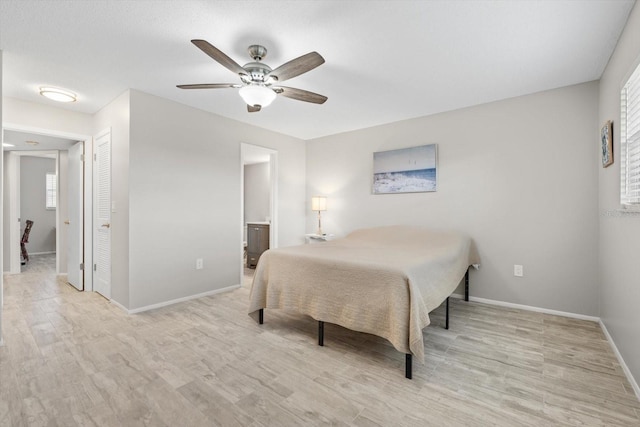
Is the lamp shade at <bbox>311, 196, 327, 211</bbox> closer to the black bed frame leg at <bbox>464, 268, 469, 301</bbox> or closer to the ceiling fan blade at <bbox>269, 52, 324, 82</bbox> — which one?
the black bed frame leg at <bbox>464, 268, 469, 301</bbox>

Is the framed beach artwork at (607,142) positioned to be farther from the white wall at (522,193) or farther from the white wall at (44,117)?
the white wall at (44,117)

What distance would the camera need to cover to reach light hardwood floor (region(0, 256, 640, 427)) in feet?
5.08

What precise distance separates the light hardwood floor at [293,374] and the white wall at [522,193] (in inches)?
18.2

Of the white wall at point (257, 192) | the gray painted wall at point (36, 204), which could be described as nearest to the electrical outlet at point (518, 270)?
the white wall at point (257, 192)

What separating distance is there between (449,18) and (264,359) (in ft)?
8.68

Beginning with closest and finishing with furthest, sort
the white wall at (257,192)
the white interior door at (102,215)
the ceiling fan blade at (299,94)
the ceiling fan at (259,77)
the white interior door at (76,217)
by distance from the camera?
the ceiling fan at (259,77) < the ceiling fan blade at (299,94) < the white interior door at (102,215) < the white interior door at (76,217) < the white wall at (257,192)

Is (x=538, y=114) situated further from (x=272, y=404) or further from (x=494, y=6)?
(x=272, y=404)

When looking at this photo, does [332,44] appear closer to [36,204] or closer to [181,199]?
[181,199]

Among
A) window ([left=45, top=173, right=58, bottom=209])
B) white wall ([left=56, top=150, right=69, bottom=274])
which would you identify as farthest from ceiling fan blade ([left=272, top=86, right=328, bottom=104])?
window ([left=45, top=173, right=58, bottom=209])

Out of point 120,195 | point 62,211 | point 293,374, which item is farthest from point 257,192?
point 293,374

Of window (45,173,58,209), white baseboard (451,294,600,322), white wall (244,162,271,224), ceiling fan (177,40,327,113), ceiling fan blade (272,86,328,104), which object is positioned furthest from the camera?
window (45,173,58,209)

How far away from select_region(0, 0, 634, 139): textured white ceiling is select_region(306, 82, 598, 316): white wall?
0.29m

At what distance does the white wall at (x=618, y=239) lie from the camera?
1.79 metres

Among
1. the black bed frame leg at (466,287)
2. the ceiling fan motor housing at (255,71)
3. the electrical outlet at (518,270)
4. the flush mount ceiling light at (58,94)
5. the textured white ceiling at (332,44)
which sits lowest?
the black bed frame leg at (466,287)
